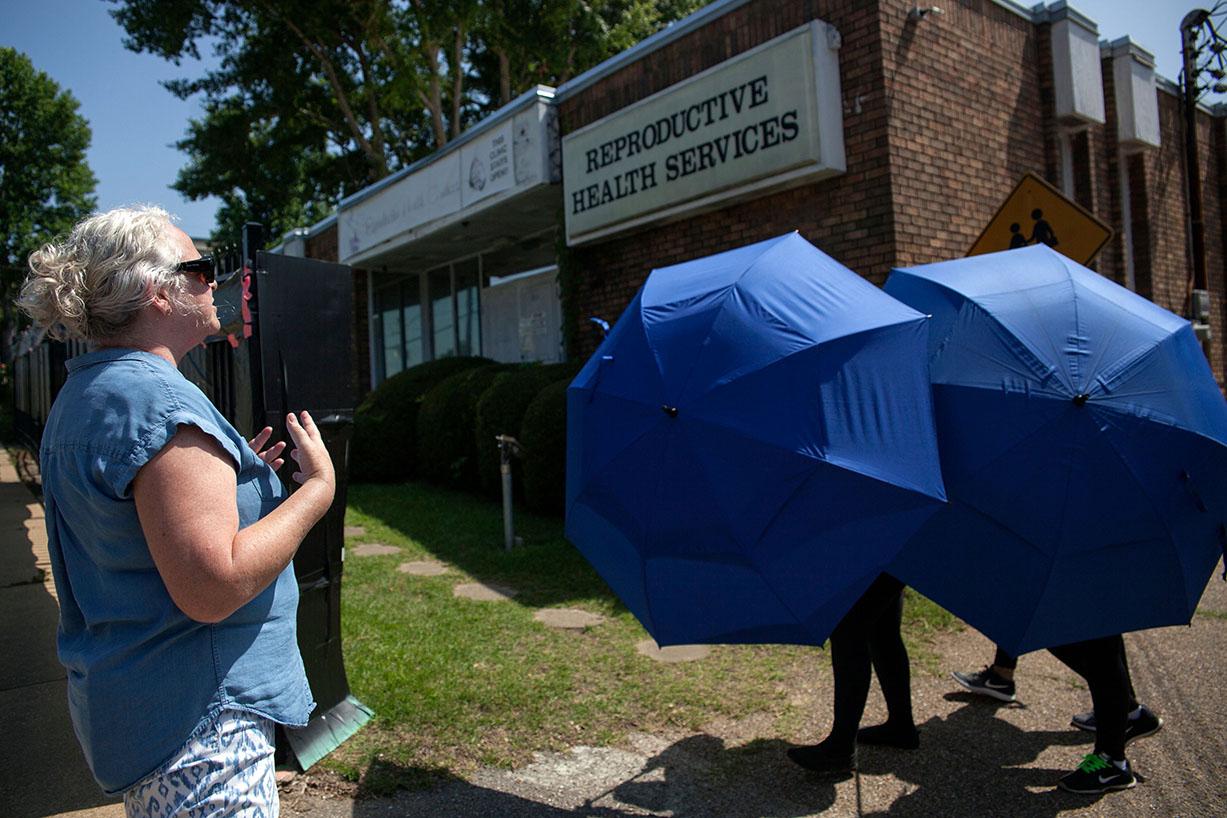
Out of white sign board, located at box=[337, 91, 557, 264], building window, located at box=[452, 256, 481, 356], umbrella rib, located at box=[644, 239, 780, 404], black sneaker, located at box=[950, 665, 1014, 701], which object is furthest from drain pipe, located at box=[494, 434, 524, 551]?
building window, located at box=[452, 256, 481, 356]

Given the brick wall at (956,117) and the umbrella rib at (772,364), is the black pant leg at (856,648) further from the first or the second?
the brick wall at (956,117)

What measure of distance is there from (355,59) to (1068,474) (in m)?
21.9

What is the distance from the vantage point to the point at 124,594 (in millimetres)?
1534

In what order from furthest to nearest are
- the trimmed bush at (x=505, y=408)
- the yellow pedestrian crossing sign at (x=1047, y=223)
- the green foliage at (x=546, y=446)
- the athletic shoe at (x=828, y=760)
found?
the trimmed bush at (x=505, y=408) < the green foliage at (x=546, y=446) < the yellow pedestrian crossing sign at (x=1047, y=223) < the athletic shoe at (x=828, y=760)

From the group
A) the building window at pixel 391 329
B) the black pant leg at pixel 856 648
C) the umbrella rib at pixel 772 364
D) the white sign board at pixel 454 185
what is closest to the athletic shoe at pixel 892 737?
the black pant leg at pixel 856 648

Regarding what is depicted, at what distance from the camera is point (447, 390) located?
416 inches

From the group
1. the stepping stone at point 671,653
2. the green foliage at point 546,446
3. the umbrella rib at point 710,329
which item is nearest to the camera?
the umbrella rib at point 710,329

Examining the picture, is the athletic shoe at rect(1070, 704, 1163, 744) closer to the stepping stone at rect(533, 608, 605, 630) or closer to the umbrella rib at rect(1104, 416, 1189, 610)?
the umbrella rib at rect(1104, 416, 1189, 610)

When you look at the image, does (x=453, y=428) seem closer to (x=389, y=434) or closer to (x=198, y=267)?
(x=389, y=434)

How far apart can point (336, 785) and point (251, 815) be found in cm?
207

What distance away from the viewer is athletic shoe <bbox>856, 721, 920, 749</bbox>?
3.77m

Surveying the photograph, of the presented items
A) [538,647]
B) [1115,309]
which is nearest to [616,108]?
[538,647]

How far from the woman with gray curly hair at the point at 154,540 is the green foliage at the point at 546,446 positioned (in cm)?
637

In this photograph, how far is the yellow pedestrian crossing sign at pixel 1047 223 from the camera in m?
5.45
